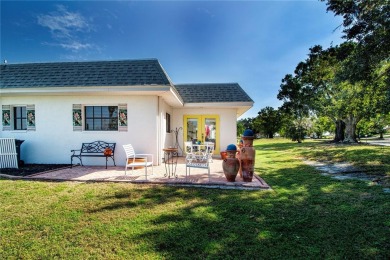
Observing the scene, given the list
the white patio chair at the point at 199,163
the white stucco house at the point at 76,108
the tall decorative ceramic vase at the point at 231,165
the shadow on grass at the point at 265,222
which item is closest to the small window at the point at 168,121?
the white stucco house at the point at 76,108

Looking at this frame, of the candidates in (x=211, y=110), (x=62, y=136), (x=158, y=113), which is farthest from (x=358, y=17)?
(x=62, y=136)

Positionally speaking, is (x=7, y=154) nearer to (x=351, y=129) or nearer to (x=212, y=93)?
(x=212, y=93)

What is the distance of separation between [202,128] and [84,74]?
7.20 meters

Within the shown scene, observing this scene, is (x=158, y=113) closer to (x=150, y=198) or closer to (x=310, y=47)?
(x=150, y=198)

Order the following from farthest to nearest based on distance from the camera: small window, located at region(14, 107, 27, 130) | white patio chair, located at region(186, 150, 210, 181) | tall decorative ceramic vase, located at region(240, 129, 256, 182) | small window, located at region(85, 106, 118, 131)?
small window, located at region(14, 107, 27, 130), small window, located at region(85, 106, 118, 131), tall decorative ceramic vase, located at region(240, 129, 256, 182), white patio chair, located at region(186, 150, 210, 181)

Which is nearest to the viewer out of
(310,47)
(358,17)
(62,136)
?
(358,17)

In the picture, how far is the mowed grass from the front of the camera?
8.66 feet

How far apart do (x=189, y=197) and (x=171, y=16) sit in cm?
1022

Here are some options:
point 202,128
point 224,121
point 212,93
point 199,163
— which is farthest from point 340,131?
point 199,163

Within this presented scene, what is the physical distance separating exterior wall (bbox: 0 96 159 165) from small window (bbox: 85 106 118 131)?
0.24 meters

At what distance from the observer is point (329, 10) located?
27.4 ft

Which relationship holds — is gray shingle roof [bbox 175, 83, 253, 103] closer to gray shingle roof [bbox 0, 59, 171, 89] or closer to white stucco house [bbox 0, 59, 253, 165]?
white stucco house [bbox 0, 59, 253, 165]

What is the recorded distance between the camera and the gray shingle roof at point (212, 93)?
469 inches

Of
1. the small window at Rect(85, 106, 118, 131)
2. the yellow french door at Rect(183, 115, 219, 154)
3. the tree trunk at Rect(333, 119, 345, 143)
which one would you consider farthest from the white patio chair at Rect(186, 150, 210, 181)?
the tree trunk at Rect(333, 119, 345, 143)
